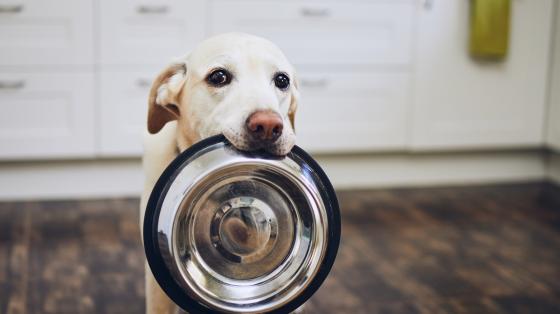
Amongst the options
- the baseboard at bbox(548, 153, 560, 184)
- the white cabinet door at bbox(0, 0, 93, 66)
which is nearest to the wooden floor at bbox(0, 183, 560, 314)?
the baseboard at bbox(548, 153, 560, 184)

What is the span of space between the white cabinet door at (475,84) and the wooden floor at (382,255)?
0.25 m

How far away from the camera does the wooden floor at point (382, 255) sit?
2129 mm

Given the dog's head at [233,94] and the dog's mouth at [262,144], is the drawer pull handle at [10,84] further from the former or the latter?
the dog's mouth at [262,144]

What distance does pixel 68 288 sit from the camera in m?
2.18

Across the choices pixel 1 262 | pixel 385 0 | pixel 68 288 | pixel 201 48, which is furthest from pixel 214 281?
pixel 385 0

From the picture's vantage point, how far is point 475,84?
3.32 metres

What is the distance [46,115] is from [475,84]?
166 cm

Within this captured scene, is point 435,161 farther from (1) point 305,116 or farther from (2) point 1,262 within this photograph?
(2) point 1,262

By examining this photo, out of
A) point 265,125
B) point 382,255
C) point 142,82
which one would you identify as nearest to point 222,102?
point 265,125

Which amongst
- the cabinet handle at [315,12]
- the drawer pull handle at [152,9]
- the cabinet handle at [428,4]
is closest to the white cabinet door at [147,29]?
the drawer pull handle at [152,9]

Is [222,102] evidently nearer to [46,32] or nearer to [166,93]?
[166,93]

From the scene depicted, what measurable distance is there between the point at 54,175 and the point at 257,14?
95cm

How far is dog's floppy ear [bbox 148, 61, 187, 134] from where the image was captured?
1500mm

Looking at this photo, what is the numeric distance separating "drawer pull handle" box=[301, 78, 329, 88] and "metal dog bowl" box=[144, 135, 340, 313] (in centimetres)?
175
